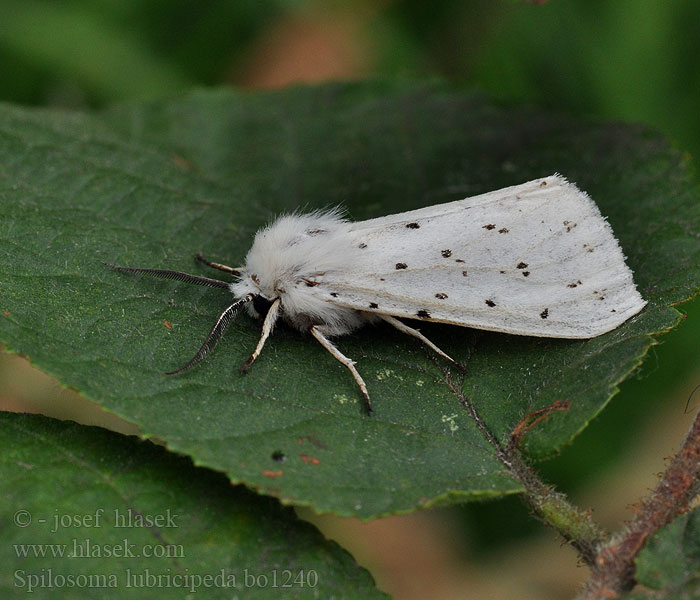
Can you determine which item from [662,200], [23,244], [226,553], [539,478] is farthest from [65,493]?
[662,200]

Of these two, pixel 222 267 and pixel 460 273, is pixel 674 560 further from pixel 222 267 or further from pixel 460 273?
pixel 222 267

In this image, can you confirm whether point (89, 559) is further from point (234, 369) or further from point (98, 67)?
point (98, 67)

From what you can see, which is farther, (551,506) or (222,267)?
(222,267)

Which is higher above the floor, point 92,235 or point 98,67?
point 98,67

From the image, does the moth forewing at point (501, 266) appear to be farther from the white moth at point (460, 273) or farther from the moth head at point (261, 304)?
the moth head at point (261, 304)

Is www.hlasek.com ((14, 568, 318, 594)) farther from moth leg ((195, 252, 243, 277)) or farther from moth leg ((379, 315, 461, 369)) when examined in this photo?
moth leg ((195, 252, 243, 277))

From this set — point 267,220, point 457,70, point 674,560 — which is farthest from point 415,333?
point 457,70
